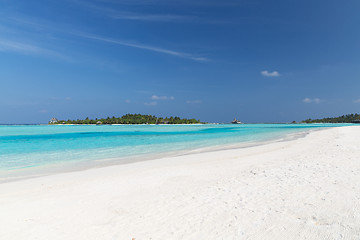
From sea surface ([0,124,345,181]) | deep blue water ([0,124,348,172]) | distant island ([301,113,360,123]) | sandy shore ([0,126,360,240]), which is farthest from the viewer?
distant island ([301,113,360,123])

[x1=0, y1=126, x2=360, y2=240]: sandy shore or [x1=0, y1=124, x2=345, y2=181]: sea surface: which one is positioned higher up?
[x1=0, y1=126, x2=360, y2=240]: sandy shore

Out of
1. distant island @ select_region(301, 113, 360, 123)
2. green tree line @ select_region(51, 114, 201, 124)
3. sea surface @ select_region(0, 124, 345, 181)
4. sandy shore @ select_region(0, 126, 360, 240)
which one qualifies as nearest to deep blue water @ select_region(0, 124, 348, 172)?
sea surface @ select_region(0, 124, 345, 181)

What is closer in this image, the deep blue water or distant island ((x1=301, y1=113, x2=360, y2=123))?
the deep blue water

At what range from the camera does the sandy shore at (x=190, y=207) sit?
11.5 ft

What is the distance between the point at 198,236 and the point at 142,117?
590 ft

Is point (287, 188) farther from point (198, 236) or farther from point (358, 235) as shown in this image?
point (198, 236)

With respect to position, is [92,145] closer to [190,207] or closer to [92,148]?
[92,148]

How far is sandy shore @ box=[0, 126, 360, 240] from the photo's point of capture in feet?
11.5

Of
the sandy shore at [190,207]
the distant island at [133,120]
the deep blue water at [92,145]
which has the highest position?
the distant island at [133,120]

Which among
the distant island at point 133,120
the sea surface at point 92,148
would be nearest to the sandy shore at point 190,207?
the sea surface at point 92,148

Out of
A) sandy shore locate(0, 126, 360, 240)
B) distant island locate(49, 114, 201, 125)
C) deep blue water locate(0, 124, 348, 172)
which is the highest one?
distant island locate(49, 114, 201, 125)

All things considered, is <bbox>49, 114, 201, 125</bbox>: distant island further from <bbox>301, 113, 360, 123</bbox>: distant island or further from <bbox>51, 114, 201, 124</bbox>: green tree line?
<bbox>301, 113, 360, 123</bbox>: distant island

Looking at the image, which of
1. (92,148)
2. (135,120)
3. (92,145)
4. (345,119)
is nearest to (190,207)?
(92,148)

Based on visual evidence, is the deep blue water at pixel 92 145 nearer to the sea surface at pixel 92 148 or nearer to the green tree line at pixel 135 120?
the sea surface at pixel 92 148
